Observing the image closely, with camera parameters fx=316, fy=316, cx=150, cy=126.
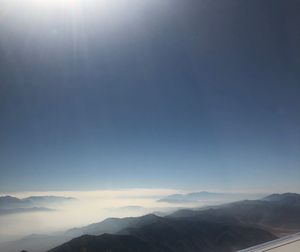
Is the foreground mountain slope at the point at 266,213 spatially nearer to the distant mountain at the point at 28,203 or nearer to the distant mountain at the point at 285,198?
the distant mountain at the point at 285,198

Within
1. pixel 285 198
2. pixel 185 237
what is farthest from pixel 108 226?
pixel 285 198

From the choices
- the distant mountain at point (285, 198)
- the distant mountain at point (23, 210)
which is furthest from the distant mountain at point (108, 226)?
the distant mountain at point (285, 198)

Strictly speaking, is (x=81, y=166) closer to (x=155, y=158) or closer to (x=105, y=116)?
(x=105, y=116)

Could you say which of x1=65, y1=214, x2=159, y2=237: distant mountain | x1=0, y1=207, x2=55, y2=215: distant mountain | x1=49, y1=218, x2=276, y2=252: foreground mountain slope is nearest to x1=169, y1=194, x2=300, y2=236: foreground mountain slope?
x1=49, y1=218, x2=276, y2=252: foreground mountain slope

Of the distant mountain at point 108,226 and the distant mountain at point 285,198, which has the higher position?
the distant mountain at point 285,198

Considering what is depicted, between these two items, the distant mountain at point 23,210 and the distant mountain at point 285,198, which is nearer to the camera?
the distant mountain at point 23,210

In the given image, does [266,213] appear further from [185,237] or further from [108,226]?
[108,226]

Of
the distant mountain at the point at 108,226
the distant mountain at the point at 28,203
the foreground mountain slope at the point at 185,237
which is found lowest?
the foreground mountain slope at the point at 185,237

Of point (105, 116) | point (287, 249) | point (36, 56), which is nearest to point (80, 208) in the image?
point (105, 116)
